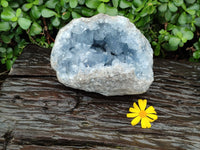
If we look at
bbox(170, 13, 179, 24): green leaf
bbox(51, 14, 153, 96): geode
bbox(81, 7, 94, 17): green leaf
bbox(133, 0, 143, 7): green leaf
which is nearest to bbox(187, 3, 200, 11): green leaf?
bbox(170, 13, 179, 24): green leaf

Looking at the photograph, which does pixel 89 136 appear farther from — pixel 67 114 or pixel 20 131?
pixel 20 131

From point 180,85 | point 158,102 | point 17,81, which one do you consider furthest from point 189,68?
point 17,81

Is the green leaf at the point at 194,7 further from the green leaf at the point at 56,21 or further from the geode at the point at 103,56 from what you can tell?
the green leaf at the point at 56,21

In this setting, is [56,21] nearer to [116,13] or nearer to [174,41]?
[116,13]

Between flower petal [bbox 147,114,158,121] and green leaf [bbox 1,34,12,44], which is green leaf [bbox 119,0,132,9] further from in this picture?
green leaf [bbox 1,34,12,44]

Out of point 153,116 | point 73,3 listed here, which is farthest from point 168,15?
point 153,116

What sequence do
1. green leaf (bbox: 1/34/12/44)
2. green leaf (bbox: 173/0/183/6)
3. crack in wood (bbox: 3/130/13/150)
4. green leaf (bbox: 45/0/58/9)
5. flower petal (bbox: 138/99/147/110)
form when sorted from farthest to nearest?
green leaf (bbox: 1/34/12/44) < green leaf (bbox: 45/0/58/9) < green leaf (bbox: 173/0/183/6) < flower petal (bbox: 138/99/147/110) < crack in wood (bbox: 3/130/13/150)
